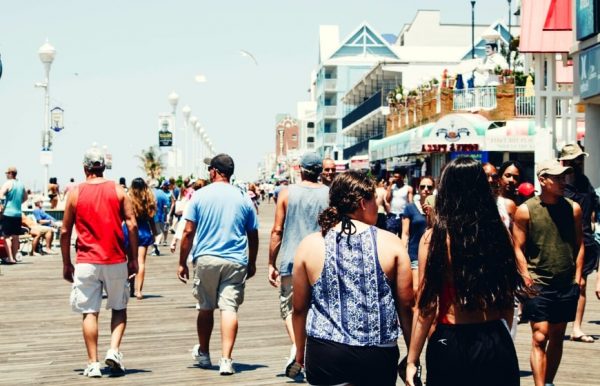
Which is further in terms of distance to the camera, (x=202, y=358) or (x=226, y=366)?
(x=202, y=358)

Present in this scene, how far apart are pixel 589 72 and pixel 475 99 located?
47.4 feet

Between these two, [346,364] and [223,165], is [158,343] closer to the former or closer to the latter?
[223,165]

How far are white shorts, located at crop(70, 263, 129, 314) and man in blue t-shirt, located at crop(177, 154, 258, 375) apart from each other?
0.57 meters

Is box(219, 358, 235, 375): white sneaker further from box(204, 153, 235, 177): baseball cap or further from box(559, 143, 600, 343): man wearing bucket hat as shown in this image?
box(559, 143, 600, 343): man wearing bucket hat

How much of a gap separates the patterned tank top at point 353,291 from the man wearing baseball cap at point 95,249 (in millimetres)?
4245

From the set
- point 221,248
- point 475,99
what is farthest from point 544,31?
point 221,248

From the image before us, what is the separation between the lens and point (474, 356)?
4.96m

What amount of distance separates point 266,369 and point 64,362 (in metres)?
1.88

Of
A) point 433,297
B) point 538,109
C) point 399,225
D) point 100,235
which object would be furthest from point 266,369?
point 538,109

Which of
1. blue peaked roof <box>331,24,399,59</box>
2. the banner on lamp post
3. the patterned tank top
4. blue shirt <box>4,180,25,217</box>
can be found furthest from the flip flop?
blue peaked roof <box>331,24,399,59</box>

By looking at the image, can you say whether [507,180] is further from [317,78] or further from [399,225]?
[317,78]

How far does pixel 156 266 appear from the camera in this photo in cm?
2317

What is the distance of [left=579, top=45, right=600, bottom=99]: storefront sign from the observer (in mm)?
24328

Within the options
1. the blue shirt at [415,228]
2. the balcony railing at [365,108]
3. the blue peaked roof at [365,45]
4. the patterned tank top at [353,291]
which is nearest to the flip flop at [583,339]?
the blue shirt at [415,228]
